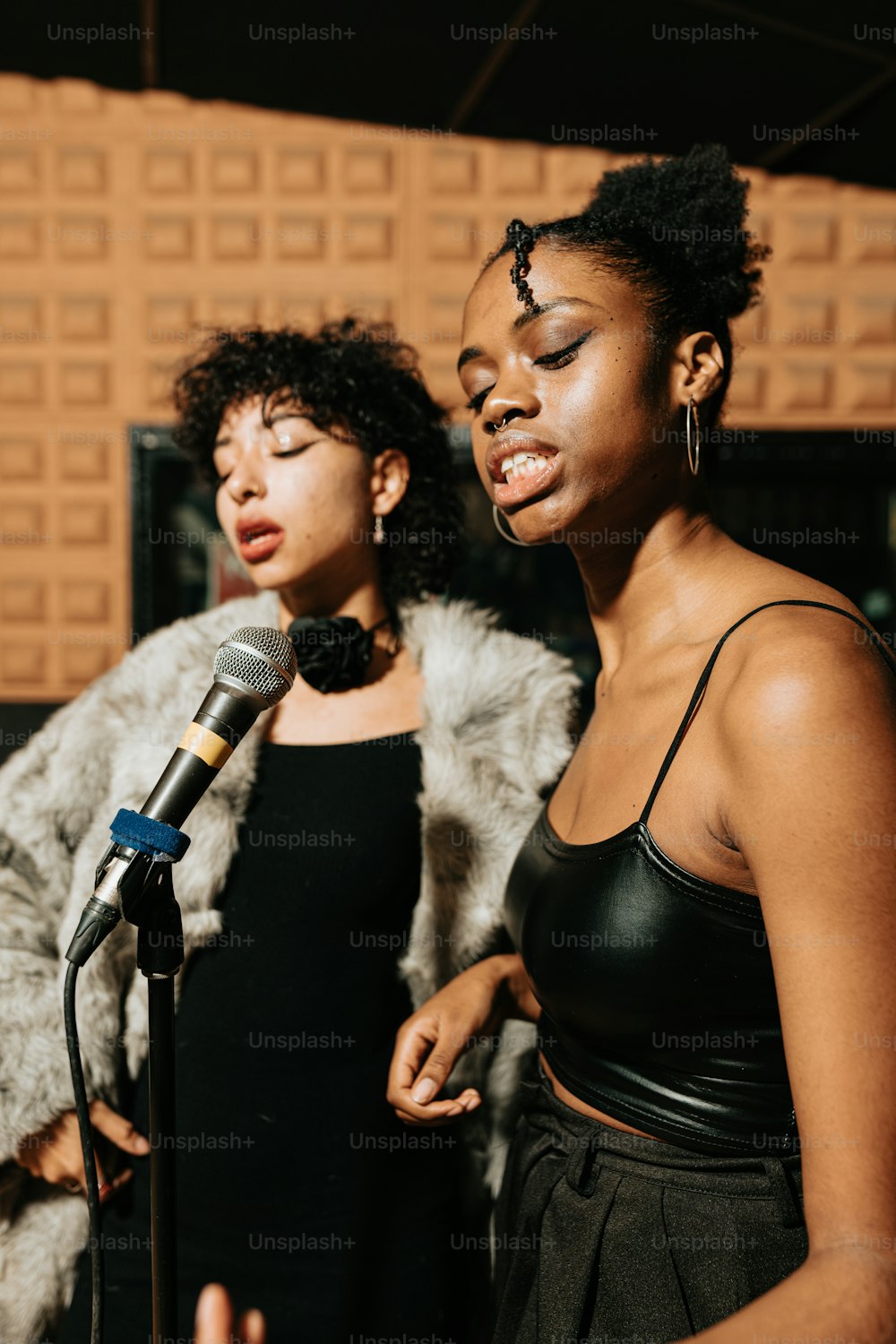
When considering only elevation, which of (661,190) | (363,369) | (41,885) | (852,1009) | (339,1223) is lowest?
(339,1223)

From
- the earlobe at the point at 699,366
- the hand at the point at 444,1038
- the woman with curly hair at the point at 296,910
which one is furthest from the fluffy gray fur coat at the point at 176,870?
the earlobe at the point at 699,366

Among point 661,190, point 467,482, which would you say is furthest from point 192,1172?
point 467,482

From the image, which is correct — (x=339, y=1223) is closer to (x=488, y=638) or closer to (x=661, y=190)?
(x=488, y=638)

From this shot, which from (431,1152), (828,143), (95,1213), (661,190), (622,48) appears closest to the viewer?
(95,1213)

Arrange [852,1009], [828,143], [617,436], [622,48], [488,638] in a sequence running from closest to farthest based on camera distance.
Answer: [852,1009], [617,436], [488,638], [622,48], [828,143]

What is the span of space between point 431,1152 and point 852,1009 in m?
1.15

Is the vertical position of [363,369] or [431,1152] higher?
[363,369]

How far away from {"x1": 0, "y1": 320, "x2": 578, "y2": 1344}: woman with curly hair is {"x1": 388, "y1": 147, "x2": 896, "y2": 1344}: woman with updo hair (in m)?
0.34

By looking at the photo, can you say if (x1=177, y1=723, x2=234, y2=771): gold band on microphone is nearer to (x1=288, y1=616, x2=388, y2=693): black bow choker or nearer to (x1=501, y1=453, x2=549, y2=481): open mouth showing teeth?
(x1=501, y1=453, x2=549, y2=481): open mouth showing teeth

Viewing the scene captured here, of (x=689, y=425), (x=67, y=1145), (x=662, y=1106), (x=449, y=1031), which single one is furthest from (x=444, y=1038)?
(x=689, y=425)

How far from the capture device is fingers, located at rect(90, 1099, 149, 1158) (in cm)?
163

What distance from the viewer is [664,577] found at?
1.27 metres

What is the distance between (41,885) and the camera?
5.90 ft

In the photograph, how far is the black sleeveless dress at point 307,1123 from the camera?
5.23ft
